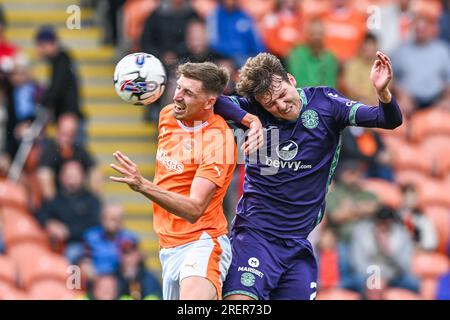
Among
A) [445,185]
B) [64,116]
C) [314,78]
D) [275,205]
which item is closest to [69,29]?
[64,116]

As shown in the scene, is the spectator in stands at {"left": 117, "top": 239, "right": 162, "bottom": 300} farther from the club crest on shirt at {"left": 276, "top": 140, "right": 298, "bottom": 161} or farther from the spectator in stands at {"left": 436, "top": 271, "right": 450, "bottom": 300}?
the club crest on shirt at {"left": 276, "top": 140, "right": 298, "bottom": 161}

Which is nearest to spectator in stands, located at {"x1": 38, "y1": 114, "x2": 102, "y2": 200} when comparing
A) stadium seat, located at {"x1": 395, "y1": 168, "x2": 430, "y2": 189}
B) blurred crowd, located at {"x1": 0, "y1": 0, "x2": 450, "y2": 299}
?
blurred crowd, located at {"x1": 0, "y1": 0, "x2": 450, "y2": 299}

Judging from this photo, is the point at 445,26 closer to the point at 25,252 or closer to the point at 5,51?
the point at 5,51

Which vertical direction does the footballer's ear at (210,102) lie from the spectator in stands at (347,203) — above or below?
above

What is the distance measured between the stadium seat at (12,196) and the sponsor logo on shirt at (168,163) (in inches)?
224

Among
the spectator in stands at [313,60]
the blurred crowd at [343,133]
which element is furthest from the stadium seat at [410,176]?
the spectator in stands at [313,60]

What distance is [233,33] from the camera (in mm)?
17391

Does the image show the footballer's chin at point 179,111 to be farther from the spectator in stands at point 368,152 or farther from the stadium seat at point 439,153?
the stadium seat at point 439,153

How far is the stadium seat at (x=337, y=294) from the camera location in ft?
48.4

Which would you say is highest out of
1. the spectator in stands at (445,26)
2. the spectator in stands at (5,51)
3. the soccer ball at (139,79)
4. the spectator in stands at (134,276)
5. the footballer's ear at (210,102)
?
the spectator in stands at (445,26)

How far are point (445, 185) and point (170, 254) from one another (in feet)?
23.6

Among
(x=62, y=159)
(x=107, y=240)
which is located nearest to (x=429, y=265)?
(x=107, y=240)

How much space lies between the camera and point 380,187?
16.7 meters

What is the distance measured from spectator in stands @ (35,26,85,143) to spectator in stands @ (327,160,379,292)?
121 inches
